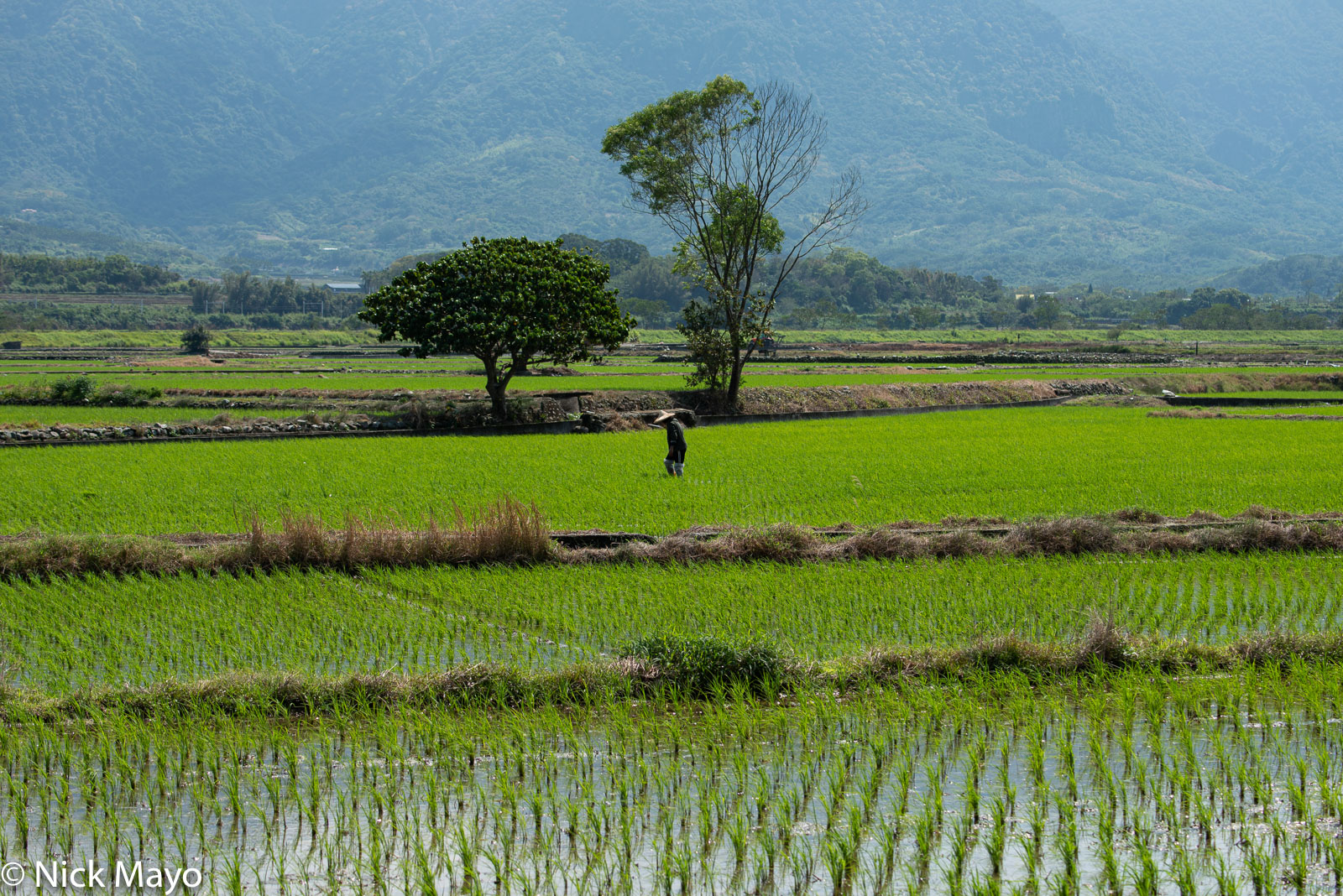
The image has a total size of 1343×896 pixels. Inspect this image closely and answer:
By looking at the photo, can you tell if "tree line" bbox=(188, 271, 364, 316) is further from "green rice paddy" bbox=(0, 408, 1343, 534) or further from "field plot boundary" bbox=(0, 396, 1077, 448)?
"green rice paddy" bbox=(0, 408, 1343, 534)

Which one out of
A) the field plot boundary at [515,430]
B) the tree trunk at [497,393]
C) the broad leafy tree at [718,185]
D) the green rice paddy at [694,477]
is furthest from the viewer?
the broad leafy tree at [718,185]

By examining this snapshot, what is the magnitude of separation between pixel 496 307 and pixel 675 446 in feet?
45.3

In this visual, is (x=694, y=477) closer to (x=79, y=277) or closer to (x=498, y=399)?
(x=498, y=399)

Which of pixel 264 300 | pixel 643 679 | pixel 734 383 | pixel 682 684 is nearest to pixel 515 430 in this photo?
pixel 734 383

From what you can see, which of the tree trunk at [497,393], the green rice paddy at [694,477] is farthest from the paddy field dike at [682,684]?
the tree trunk at [497,393]

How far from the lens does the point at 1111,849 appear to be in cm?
527

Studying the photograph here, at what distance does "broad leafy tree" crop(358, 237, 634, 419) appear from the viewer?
1235 inches

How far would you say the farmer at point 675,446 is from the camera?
1919 cm

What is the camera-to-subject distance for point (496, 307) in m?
31.8

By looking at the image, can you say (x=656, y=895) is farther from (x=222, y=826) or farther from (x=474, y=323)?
(x=474, y=323)

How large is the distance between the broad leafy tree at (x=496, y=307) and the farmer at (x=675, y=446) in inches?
488

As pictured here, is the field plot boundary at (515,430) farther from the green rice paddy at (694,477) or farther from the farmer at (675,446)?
the farmer at (675,446)

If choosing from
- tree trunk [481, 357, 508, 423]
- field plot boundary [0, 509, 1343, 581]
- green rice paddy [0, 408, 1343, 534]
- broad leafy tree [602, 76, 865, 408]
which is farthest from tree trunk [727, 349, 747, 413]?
field plot boundary [0, 509, 1343, 581]

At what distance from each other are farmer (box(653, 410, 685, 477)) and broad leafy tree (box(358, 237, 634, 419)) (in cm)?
1240
